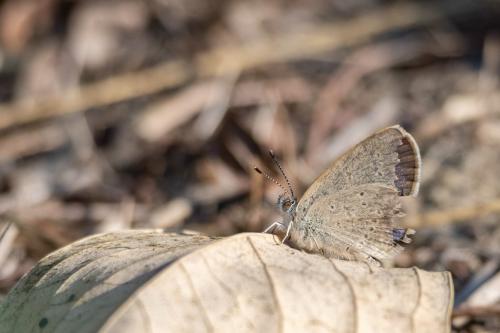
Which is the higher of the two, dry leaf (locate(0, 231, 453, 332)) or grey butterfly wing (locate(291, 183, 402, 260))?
dry leaf (locate(0, 231, 453, 332))

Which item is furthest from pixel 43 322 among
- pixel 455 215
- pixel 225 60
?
pixel 225 60

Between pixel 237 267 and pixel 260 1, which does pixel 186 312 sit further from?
pixel 260 1

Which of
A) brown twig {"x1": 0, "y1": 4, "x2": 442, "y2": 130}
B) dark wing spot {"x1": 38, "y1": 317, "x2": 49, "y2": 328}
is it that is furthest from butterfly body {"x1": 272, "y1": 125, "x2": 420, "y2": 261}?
brown twig {"x1": 0, "y1": 4, "x2": 442, "y2": 130}

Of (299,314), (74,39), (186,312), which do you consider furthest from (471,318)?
(74,39)

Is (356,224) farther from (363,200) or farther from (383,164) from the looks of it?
(383,164)

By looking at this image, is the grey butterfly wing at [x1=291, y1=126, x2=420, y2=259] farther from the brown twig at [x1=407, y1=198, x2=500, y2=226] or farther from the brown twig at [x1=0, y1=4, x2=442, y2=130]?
the brown twig at [x1=0, y1=4, x2=442, y2=130]
